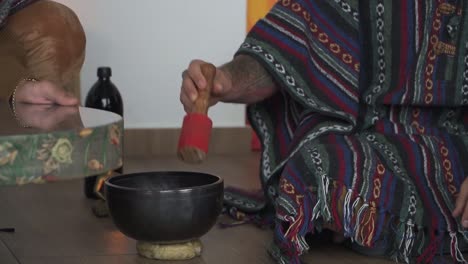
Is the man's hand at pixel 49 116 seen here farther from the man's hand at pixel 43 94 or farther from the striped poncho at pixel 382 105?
the striped poncho at pixel 382 105

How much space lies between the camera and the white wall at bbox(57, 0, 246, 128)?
316cm

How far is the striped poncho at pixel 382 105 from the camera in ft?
5.78

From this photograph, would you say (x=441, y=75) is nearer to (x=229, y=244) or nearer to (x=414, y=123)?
(x=414, y=123)

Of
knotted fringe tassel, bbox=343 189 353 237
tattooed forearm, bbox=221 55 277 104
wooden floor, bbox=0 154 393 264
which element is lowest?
A: wooden floor, bbox=0 154 393 264

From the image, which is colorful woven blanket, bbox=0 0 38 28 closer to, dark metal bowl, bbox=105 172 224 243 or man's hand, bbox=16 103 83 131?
dark metal bowl, bbox=105 172 224 243

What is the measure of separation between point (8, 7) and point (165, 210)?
97 centimetres

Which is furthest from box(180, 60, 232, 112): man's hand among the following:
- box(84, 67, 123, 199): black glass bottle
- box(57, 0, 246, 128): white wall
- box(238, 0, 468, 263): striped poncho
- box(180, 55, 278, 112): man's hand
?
box(57, 0, 246, 128): white wall

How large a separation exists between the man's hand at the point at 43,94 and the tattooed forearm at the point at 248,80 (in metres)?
0.63

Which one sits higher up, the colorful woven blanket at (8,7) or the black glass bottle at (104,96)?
the colorful woven blanket at (8,7)

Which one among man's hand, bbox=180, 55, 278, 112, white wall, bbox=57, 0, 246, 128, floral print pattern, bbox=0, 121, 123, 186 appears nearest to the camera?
floral print pattern, bbox=0, 121, 123, 186

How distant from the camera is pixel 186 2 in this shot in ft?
10.6

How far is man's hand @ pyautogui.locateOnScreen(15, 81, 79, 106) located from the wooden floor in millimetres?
603

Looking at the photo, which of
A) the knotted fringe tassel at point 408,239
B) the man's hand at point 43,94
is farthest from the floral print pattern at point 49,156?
the knotted fringe tassel at point 408,239

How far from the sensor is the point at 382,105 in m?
1.89
